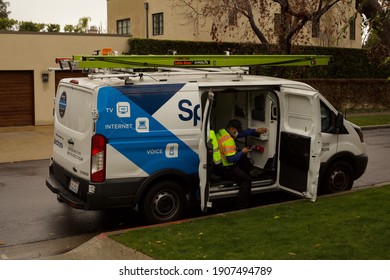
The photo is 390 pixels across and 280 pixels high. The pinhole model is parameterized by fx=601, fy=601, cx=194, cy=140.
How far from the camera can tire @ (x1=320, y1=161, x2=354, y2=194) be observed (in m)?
10.5

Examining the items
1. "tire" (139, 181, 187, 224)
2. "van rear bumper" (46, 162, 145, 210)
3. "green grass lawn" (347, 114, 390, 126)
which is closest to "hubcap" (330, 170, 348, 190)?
"tire" (139, 181, 187, 224)

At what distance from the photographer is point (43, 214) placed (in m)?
10.0

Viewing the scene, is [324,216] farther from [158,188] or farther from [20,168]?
[20,168]

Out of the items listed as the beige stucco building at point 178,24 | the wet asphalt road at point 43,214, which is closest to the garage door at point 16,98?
the beige stucco building at point 178,24

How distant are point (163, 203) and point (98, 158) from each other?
1.27m

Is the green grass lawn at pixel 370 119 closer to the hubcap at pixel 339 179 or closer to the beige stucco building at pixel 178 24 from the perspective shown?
the beige stucco building at pixel 178 24

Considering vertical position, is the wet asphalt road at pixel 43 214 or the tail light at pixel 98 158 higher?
the tail light at pixel 98 158

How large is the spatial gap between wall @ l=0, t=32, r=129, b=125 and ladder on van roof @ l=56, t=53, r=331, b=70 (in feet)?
47.1

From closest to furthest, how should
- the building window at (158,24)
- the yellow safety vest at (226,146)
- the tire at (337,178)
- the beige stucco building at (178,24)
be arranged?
the yellow safety vest at (226,146), the tire at (337,178), the beige stucco building at (178,24), the building window at (158,24)

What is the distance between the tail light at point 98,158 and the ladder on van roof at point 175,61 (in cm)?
115

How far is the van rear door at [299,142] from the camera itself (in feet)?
30.9

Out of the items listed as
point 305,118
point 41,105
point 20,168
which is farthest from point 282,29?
point 305,118

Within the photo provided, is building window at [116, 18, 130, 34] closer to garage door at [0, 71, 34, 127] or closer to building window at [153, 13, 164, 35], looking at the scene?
building window at [153, 13, 164, 35]

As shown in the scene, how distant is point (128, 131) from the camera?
8.55m
